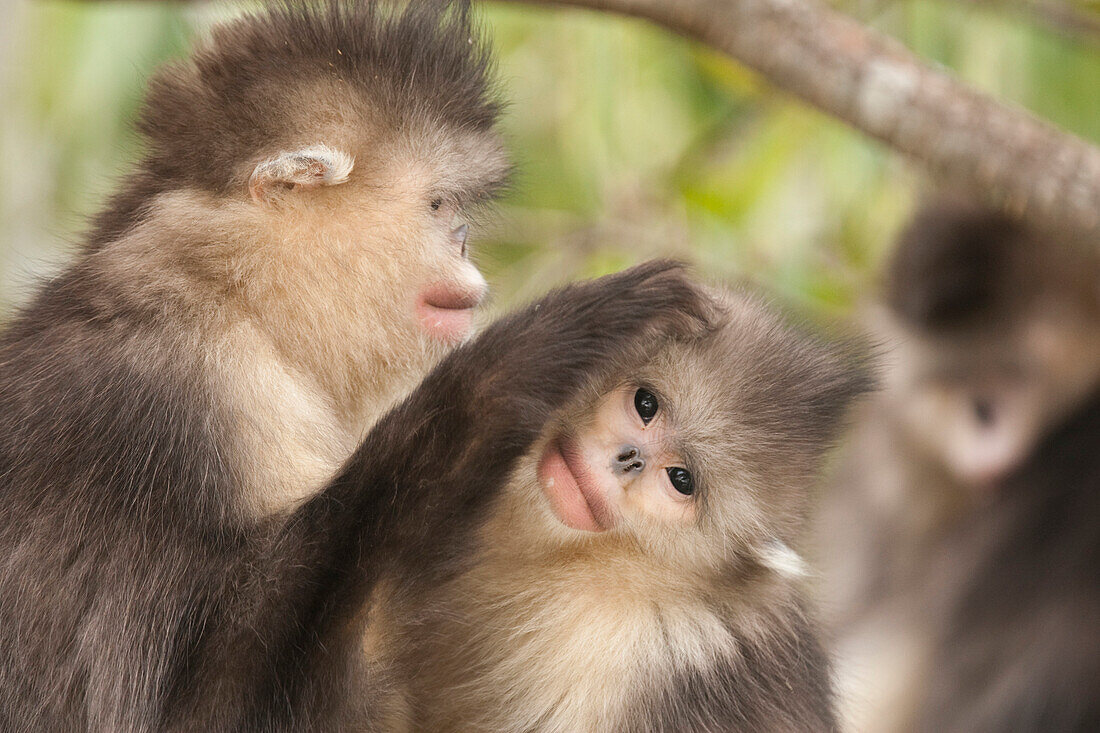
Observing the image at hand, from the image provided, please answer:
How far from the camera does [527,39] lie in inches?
257

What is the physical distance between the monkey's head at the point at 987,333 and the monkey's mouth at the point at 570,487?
8.20ft

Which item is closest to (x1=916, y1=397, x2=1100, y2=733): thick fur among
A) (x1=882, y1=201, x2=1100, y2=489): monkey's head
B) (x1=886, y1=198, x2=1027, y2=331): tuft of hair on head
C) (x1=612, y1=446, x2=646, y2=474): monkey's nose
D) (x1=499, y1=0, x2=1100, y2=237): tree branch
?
(x1=882, y1=201, x2=1100, y2=489): monkey's head

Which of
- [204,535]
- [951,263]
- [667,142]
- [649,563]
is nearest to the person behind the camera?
[204,535]

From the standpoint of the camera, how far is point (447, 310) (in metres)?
2.56

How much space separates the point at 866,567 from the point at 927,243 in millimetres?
1402

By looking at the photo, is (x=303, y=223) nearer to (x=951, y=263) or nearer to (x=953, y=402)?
(x=951, y=263)

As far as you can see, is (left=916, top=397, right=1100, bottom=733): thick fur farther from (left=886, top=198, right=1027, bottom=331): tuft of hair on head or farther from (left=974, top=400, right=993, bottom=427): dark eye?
(left=886, top=198, right=1027, bottom=331): tuft of hair on head

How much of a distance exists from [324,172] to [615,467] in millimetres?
744

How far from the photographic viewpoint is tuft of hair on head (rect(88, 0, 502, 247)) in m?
2.44

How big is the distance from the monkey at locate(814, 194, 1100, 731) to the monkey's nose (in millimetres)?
2070

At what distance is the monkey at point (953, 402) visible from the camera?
14.3ft

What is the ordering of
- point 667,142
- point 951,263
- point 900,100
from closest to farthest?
point 900,100 < point 951,263 < point 667,142

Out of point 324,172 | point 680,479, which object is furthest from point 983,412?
point 324,172

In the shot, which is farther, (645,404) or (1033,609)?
(1033,609)
